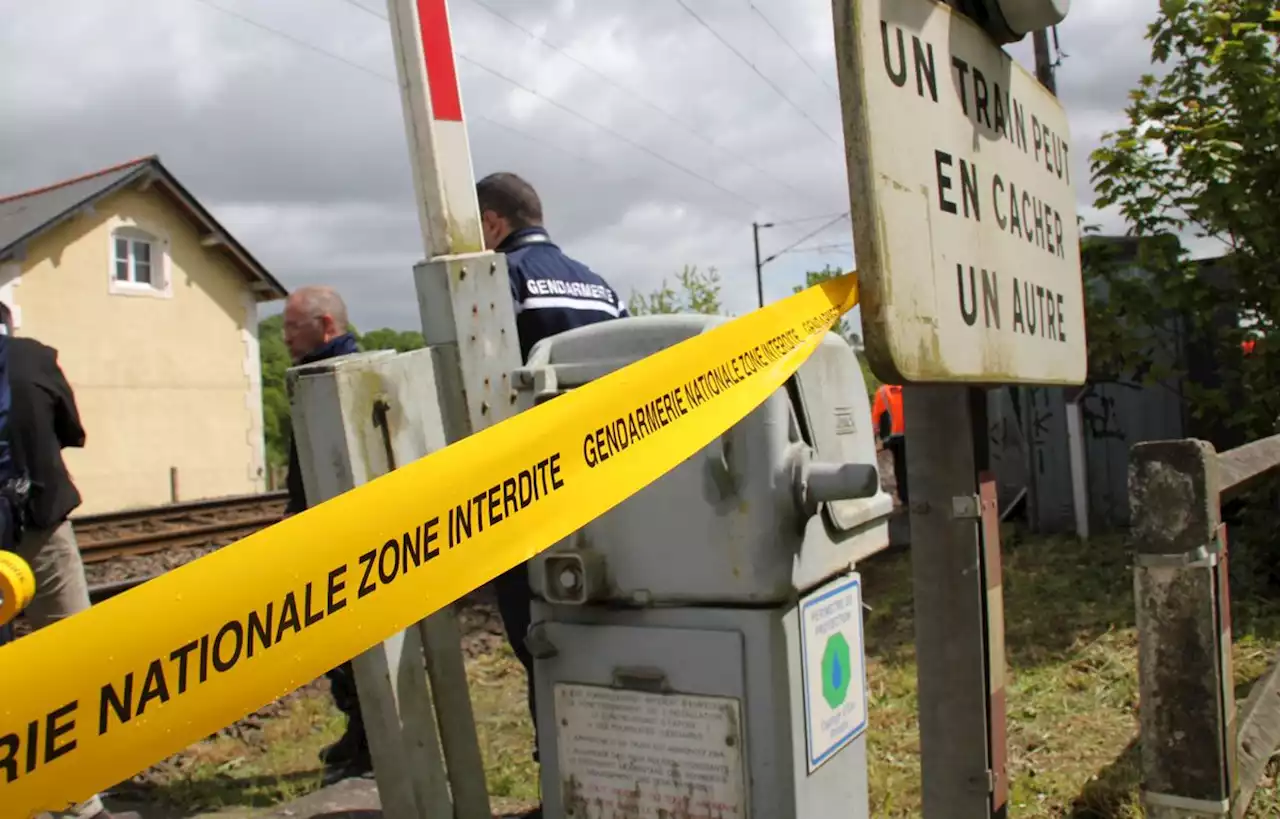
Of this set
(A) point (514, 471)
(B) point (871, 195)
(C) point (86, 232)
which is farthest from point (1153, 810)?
(C) point (86, 232)

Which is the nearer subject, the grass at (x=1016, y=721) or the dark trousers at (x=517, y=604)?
the dark trousers at (x=517, y=604)

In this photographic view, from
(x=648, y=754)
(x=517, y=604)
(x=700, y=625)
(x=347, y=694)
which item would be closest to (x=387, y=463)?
(x=700, y=625)

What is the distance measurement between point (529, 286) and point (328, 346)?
1518 millimetres

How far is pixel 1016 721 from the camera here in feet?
15.1

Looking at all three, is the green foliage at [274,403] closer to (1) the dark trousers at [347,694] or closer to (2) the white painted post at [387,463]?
(1) the dark trousers at [347,694]

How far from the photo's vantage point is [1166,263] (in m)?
6.99

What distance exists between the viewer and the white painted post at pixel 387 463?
6.01ft

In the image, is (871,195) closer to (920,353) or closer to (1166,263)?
(920,353)

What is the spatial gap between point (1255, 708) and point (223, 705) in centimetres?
275

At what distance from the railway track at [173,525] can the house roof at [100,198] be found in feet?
30.8

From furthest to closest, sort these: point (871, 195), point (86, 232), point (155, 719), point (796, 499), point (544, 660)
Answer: point (86, 232)
point (544, 660)
point (796, 499)
point (871, 195)
point (155, 719)

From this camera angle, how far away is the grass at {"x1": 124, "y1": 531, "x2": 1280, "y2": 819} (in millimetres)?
3729

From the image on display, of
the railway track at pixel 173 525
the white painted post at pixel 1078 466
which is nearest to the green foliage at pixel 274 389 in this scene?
the railway track at pixel 173 525

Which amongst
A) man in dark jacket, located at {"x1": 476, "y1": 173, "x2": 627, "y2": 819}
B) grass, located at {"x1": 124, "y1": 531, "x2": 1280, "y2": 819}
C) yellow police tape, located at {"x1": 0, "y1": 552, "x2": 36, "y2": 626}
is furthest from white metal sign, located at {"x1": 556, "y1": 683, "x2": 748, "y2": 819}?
grass, located at {"x1": 124, "y1": 531, "x2": 1280, "y2": 819}
